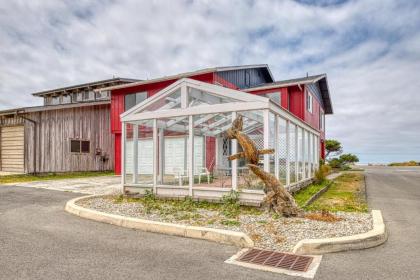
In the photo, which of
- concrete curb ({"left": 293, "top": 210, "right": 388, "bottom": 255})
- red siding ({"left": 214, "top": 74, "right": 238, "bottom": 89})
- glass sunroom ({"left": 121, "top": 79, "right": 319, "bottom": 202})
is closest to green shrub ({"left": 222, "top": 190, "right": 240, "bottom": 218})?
glass sunroom ({"left": 121, "top": 79, "right": 319, "bottom": 202})

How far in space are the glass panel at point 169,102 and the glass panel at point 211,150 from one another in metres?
0.74

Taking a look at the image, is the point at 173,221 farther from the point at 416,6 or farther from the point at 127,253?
the point at 416,6

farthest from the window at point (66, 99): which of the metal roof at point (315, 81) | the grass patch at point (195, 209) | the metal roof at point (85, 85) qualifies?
the grass patch at point (195, 209)

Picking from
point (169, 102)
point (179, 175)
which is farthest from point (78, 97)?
point (179, 175)

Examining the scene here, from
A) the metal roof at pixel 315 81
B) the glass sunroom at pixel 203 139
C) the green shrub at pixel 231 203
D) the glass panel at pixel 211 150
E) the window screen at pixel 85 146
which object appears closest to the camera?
the green shrub at pixel 231 203

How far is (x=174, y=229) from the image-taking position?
5594mm

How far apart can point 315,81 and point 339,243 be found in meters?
12.7

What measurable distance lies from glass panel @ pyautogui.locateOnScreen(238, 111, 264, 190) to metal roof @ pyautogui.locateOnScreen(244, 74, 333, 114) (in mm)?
6354

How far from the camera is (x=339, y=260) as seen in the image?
4.21m

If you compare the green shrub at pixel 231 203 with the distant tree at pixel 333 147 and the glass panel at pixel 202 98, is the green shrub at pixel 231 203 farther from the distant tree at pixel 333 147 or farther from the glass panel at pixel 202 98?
the distant tree at pixel 333 147

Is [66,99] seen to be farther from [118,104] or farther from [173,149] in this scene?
[173,149]

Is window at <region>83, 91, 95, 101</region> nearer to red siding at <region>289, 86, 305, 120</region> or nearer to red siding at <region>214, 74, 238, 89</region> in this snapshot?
red siding at <region>214, 74, 238, 89</region>

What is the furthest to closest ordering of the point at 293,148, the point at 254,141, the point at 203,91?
the point at 293,148
the point at 254,141
the point at 203,91

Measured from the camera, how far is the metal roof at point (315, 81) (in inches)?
625
